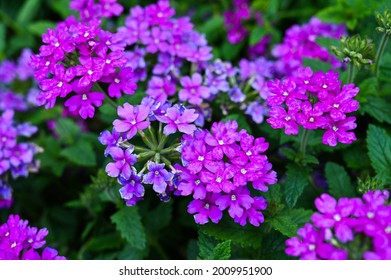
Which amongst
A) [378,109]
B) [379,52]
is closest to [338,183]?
[378,109]

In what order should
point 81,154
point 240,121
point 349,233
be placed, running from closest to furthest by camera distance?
1. point 349,233
2. point 240,121
3. point 81,154

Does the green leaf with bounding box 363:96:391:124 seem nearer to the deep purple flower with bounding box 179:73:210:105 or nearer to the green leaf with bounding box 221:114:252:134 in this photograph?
the green leaf with bounding box 221:114:252:134

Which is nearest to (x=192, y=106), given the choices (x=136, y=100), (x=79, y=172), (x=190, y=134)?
(x=136, y=100)

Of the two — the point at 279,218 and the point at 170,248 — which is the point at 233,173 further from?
the point at 170,248

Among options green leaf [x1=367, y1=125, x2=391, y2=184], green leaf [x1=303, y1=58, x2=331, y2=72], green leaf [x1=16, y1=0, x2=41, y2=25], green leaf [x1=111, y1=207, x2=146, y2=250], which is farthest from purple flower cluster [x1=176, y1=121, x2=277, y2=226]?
green leaf [x1=16, y1=0, x2=41, y2=25]

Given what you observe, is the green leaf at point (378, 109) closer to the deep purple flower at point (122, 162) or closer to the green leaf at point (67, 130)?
the deep purple flower at point (122, 162)

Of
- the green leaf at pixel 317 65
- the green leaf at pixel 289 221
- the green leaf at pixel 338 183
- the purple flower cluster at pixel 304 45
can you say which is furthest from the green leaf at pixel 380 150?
the purple flower cluster at pixel 304 45

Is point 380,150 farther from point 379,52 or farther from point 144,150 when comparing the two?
point 144,150

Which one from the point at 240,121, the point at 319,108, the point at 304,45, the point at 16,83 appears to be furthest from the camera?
the point at 16,83
